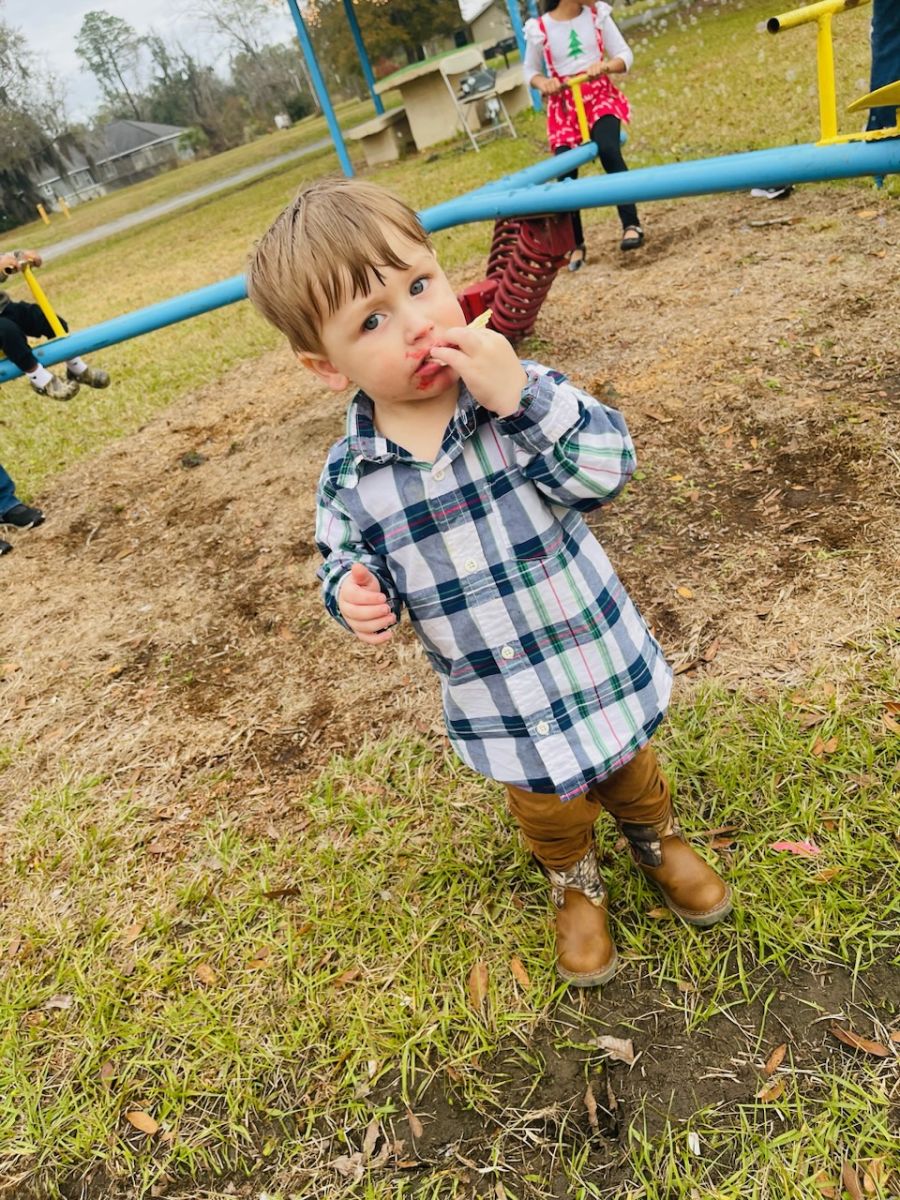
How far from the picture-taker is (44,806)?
2.56 meters

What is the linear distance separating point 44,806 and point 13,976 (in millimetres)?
604

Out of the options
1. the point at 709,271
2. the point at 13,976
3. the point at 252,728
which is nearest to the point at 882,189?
the point at 709,271

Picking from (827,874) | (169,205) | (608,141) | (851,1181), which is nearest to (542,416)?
(827,874)

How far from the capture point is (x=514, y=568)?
132 cm

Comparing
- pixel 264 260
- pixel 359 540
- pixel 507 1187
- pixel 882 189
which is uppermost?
pixel 264 260

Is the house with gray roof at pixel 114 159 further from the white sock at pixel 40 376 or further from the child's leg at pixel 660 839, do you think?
the child's leg at pixel 660 839

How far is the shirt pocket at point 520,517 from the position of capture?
1306 millimetres

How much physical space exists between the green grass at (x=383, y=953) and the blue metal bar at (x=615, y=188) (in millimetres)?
1308

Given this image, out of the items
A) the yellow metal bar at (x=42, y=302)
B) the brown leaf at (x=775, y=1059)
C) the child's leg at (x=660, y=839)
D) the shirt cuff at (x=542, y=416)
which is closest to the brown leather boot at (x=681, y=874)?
the child's leg at (x=660, y=839)

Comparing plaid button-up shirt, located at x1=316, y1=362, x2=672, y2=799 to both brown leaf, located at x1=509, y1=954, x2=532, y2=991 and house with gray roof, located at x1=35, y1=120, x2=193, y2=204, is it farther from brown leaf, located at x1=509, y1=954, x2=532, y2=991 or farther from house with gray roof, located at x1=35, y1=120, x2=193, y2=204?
house with gray roof, located at x1=35, y1=120, x2=193, y2=204

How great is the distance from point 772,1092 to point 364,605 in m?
1.06

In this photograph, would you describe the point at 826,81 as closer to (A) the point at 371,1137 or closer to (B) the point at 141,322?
(A) the point at 371,1137

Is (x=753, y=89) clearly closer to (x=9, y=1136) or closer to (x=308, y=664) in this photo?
(x=308, y=664)

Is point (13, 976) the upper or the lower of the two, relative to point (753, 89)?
lower
